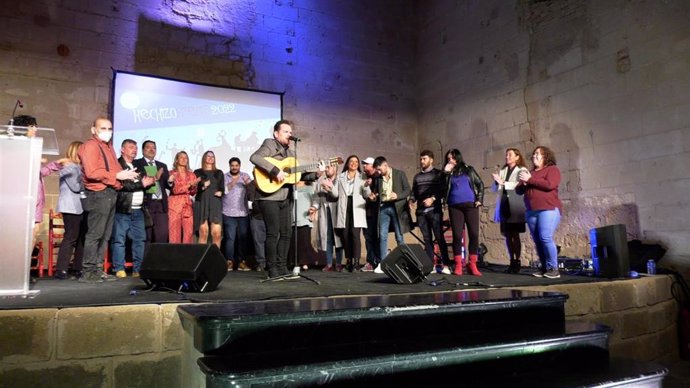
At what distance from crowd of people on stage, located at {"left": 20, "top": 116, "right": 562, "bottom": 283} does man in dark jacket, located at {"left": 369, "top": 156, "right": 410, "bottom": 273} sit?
1cm

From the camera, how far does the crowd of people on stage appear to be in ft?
12.2

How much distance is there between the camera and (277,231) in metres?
3.85

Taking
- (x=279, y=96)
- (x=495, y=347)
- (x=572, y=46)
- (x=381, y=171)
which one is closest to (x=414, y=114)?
(x=279, y=96)

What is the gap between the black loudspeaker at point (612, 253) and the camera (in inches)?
163

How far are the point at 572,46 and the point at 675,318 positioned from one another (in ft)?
12.1

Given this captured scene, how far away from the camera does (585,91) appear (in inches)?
232

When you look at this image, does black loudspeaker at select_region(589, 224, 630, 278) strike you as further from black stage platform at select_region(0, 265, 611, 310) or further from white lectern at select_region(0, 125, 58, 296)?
white lectern at select_region(0, 125, 58, 296)

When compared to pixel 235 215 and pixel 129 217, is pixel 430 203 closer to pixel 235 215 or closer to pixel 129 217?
pixel 235 215

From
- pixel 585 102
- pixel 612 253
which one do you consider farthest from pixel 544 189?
pixel 585 102

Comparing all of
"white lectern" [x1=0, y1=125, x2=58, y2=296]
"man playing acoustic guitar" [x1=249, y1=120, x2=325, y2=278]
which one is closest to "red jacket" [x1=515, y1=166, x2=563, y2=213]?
"man playing acoustic guitar" [x1=249, y1=120, x2=325, y2=278]

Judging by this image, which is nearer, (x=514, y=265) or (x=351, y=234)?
(x=514, y=265)

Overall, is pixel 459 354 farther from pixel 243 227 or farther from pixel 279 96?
pixel 279 96

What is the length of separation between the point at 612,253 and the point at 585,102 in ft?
8.39

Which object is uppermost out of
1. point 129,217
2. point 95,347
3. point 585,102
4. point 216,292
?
point 585,102
